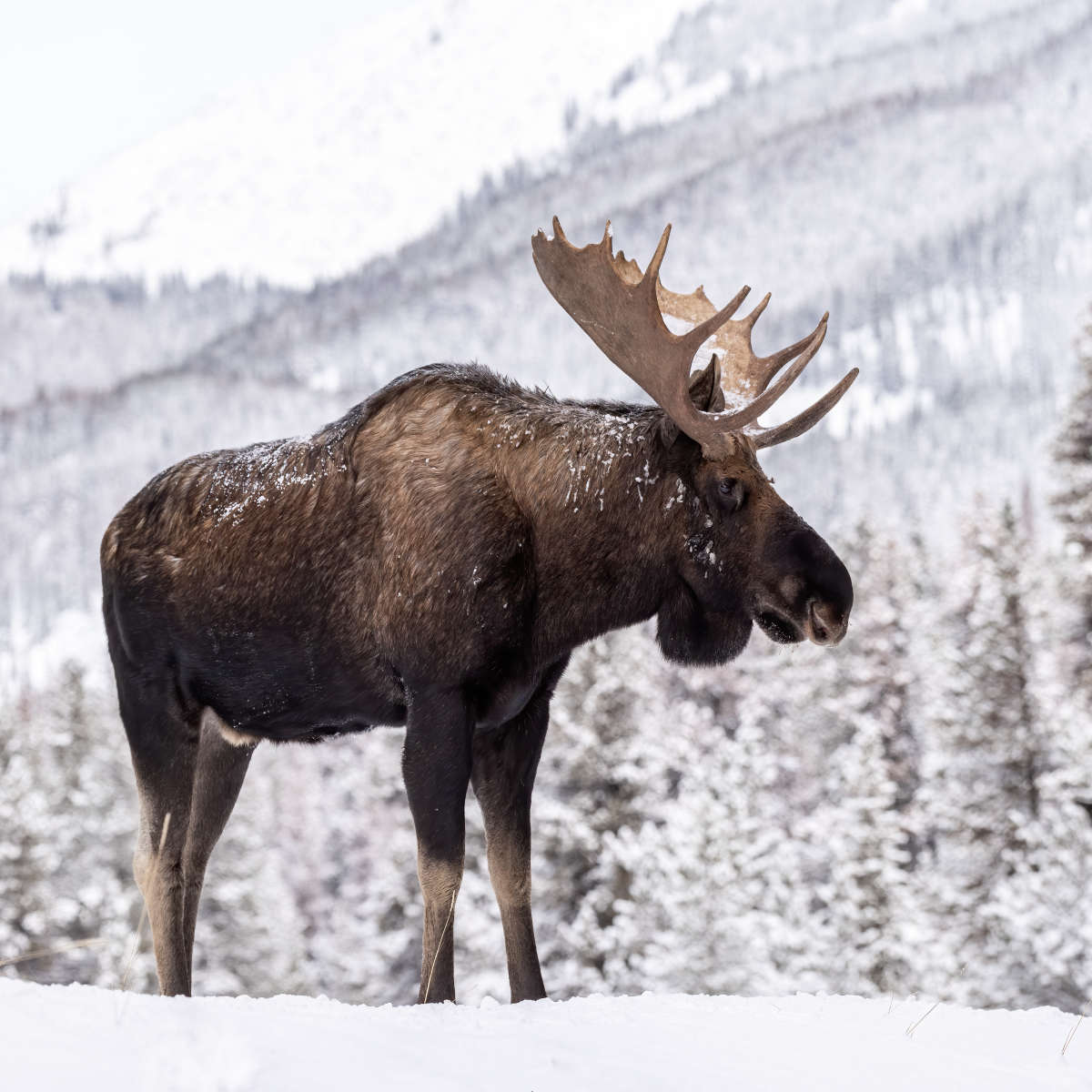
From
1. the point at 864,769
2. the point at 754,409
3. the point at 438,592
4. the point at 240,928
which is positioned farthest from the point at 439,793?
the point at 240,928

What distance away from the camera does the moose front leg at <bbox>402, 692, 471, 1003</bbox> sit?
18.7 feet

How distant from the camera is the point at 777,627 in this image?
6078mm

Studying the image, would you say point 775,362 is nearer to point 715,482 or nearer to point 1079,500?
point 715,482

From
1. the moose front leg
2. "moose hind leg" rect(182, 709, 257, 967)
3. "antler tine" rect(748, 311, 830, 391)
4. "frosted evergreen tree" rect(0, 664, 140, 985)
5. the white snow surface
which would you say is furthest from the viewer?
"frosted evergreen tree" rect(0, 664, 140, 985)

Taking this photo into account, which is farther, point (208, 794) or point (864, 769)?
point (864, 769)

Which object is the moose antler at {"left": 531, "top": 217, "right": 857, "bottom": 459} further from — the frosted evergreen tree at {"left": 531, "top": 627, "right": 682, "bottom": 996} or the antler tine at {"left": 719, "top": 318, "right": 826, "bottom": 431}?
the frosted evergreen tree at {"left": 531, "top": 627, "right": 682, "bottom": 996}

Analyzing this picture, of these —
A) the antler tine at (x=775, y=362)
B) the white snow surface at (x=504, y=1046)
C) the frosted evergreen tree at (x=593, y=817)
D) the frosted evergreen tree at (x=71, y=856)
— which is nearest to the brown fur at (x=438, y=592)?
the antler tine at (x=775, y=362)

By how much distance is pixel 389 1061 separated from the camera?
3.64 m

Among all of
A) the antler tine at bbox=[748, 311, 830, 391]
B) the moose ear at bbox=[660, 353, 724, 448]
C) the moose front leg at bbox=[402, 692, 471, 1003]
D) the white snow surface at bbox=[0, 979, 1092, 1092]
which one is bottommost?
the white snow surface at bbox=[0, 979, 1092, 1092]

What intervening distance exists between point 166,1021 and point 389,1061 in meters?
0.57

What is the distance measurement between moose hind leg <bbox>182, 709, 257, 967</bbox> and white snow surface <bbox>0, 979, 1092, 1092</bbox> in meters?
1.89

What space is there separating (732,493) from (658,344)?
2.30 feet

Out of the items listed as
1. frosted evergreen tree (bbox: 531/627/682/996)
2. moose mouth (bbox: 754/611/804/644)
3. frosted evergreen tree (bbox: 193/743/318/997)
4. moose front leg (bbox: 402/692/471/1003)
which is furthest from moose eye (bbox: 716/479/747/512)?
frosted evergreen tree (bbox: 193/743/318/997)

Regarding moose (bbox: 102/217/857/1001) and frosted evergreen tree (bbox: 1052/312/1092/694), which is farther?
frosted evergreen tree (bbox: 1052/312/1092/694)
